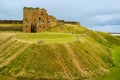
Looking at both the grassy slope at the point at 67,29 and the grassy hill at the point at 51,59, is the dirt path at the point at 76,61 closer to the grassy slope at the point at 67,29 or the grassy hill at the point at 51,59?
the grassy hill at the point at 51,59

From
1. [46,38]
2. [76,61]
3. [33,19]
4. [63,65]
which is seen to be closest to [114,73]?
[76,61]

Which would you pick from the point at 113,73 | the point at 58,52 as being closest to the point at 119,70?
the point at 113,73

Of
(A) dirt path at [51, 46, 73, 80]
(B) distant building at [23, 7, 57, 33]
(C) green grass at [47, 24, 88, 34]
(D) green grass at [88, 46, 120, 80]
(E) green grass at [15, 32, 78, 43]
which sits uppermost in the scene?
(B) distant building at [23, 7, 57, 33]

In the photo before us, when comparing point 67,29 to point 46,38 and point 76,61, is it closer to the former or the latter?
point 46,38

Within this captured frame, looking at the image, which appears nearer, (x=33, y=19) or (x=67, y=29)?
(x=33, y=19)

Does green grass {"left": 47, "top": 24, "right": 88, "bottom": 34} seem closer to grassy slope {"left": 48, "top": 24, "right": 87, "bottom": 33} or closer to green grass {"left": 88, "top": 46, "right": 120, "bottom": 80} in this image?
grassy slope {"left": 48, "top": 24, "right": 87, "bottom": 33}

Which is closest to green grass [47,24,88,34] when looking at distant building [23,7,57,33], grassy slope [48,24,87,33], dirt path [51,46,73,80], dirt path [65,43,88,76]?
grassy slope [48,24,87,33]

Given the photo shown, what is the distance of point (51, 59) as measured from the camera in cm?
6412

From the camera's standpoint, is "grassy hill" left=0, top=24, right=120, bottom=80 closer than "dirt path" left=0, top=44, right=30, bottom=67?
Yes

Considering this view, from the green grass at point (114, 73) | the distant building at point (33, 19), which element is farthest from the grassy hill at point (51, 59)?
the distant building at point (33, 19)

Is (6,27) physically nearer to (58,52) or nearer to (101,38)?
(101,38)

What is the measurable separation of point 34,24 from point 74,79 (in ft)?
136

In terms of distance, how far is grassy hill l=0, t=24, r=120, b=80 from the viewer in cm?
6028

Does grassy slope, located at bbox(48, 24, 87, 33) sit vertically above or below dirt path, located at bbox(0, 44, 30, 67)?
above
